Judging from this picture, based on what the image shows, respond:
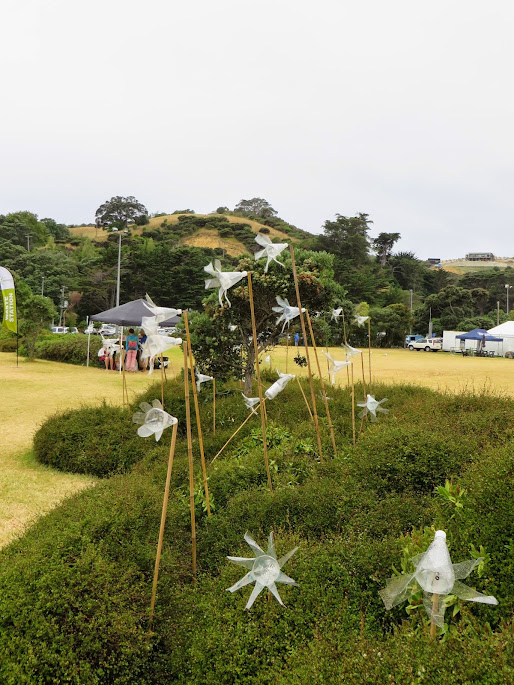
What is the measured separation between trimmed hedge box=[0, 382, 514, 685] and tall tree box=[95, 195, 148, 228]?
7394 cm

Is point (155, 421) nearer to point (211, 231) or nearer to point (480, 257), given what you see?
point (211, 231)

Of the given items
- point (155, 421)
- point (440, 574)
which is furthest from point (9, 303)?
point (440, 574)

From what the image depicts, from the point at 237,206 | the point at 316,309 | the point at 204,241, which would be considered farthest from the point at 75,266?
the point at 237,206

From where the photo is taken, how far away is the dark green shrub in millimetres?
4871

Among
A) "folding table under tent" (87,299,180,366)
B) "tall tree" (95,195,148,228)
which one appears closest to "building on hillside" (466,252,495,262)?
"tall tree" (95,195,148,228)

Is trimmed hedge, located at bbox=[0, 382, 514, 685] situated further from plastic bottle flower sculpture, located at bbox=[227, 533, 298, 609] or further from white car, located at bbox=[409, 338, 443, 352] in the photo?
white car, located at bbox=[409, 338, 443, 352]

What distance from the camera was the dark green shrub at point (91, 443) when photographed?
4.87 m

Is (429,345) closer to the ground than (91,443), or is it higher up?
higher up

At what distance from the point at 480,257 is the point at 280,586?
334 feet

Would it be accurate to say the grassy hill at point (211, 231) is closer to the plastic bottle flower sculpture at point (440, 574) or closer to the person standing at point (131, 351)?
the person standing at point (131, 351)

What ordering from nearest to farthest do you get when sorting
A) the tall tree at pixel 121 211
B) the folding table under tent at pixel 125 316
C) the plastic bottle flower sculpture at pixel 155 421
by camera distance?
the plastic bottle flower sculpture at pixel 155 421 → the folding table under tent at pixel 125 316 → the tall tree at pixel 121 211

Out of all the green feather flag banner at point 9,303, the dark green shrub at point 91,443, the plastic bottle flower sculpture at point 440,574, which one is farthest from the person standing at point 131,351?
the plastic bottle flower sculpture at point 440,574

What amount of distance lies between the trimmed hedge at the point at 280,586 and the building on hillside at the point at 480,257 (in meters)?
99.0

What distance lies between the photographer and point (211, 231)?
216 feet
